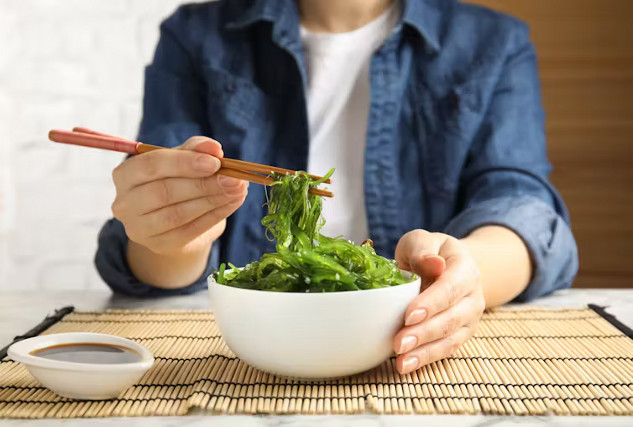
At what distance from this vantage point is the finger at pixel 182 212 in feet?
2.91

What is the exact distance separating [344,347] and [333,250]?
0.41 feet

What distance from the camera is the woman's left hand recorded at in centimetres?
70

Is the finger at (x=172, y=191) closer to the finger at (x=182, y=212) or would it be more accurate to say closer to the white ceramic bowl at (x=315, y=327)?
the finger at (x=182, y=212)

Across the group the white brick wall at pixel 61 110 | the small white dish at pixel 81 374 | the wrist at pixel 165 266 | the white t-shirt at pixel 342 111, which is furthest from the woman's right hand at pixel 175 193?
the white brick wall at pixel 61 110

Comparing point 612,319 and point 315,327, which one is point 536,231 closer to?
point 612,319

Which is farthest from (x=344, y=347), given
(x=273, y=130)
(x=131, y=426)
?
(x=273, y=130)

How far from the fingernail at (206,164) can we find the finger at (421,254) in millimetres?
275

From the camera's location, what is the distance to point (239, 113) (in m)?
1.48

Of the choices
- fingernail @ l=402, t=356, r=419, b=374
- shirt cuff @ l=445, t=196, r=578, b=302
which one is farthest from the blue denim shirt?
fingernail @ l=402, t=356, r=419, b=374

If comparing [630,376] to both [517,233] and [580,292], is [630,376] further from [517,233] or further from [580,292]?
[580,292]

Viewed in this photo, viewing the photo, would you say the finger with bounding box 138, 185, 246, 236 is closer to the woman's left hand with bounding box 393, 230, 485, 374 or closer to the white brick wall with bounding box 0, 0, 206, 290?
→ the woman's left hand with bounding box 393, 230, 485, 374

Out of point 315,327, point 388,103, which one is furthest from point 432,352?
point 388,103

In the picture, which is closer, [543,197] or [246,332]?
[246,332]

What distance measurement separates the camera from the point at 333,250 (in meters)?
0.73
